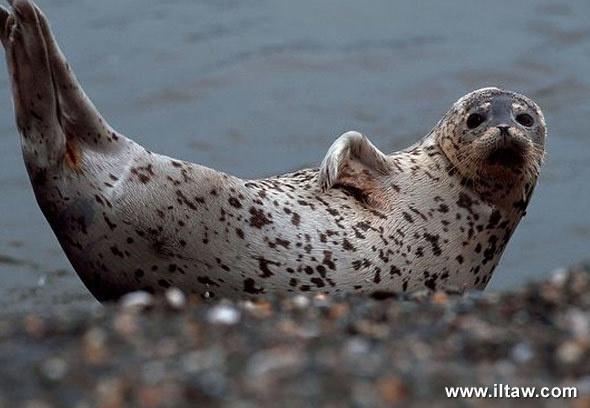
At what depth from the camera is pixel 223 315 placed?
4.54m

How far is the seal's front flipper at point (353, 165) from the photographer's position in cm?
780

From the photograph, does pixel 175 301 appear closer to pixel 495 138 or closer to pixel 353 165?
pixel 353 165

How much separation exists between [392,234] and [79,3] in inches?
329

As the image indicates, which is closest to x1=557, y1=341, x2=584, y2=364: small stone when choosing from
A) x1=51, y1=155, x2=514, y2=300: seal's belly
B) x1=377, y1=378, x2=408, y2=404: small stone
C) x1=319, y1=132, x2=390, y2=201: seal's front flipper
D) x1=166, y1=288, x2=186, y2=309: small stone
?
x1=377, y1=378, x2=408, y2=404: small stone

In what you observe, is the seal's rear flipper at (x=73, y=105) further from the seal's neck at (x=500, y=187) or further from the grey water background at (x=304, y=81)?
the grey water background at (x=304, y=81)

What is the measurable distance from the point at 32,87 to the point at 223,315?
2.49m

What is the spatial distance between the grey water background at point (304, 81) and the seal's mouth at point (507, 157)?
2.29 m

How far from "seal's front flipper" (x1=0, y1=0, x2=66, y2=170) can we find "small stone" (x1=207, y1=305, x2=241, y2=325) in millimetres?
2296

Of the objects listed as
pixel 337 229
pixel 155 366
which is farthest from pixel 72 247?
pixel 155 366

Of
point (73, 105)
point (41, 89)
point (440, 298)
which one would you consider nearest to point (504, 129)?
point (73, 105)

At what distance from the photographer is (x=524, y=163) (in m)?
8.03

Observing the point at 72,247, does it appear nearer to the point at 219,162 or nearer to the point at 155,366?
the point at 155,366

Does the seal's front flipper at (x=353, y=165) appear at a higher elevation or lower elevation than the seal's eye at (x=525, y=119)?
lower

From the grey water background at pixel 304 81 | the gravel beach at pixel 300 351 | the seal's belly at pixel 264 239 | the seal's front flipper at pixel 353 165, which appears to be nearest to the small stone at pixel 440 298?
the gravel beach at pixel 300 351
